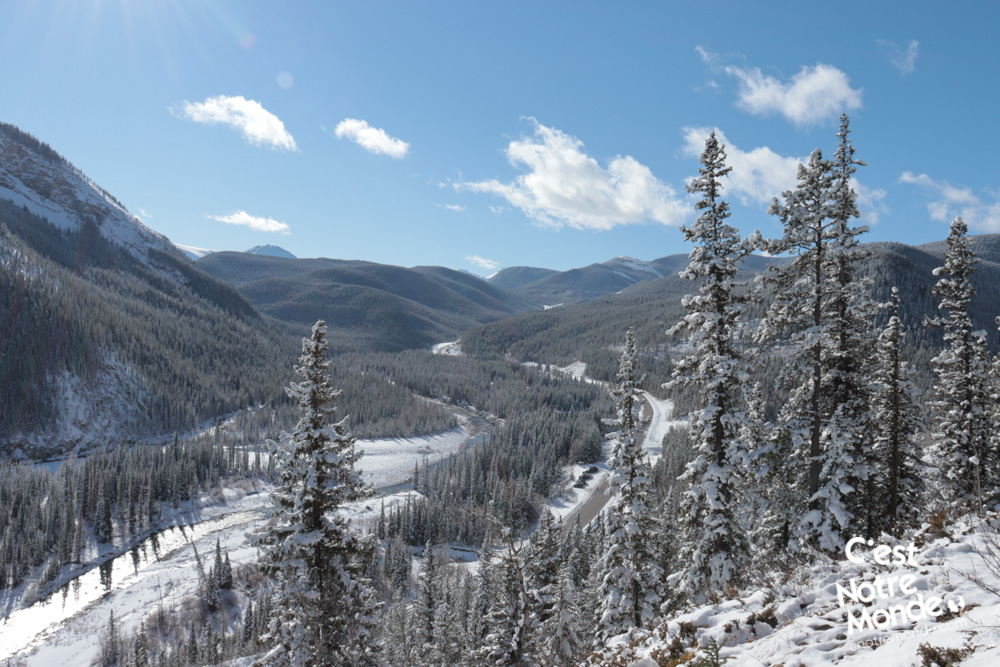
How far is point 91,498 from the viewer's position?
309 feet

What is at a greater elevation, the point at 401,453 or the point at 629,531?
the point at 629,531

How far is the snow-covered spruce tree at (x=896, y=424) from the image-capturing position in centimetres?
2088

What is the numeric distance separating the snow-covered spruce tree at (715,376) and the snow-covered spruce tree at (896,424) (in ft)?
30.7

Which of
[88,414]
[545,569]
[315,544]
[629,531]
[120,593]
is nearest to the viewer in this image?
[315,544]

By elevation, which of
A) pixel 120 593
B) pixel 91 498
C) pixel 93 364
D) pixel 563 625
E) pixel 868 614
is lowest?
pixel 120 593

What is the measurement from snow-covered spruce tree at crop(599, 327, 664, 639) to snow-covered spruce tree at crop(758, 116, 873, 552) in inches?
249

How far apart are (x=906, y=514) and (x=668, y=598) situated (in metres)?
10.4

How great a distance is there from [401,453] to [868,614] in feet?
475

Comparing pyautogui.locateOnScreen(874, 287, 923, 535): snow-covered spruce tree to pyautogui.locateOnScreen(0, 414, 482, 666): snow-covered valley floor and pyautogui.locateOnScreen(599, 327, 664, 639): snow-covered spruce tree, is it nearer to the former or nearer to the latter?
pyautogui.locateOnScreen(599, 327, 664, 639): snow-covered spruce tree

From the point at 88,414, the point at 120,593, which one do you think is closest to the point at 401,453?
the point at 120,593

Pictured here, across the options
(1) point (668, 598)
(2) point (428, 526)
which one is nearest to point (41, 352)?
(2) point (428, 526)

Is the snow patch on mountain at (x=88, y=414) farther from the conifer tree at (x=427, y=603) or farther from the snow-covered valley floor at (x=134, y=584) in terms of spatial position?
Result: the conifer tree at (x=427, y=603)

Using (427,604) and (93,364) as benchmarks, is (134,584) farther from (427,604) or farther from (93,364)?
(93,364)

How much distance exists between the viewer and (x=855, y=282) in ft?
53.0
